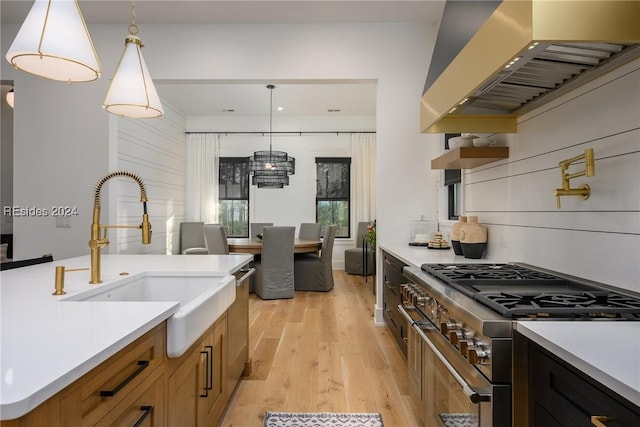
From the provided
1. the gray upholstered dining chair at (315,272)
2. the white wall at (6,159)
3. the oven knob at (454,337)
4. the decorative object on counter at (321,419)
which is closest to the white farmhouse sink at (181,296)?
the decorative object on counter at (321,419)

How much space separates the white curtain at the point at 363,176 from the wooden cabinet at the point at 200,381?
5.53 meters

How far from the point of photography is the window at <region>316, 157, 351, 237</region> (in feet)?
24.4

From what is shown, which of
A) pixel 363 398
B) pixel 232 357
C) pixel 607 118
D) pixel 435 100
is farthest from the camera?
pixel 363 398

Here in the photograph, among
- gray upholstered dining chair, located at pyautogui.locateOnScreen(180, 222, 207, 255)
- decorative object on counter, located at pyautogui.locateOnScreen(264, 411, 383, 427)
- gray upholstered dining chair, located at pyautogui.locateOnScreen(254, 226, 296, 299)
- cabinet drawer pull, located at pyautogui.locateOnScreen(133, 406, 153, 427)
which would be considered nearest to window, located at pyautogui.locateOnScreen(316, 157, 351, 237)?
gray upholstered dining chair, located at pyautogui.locateOnScreen(180, 222, 207, 255)

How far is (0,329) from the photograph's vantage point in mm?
934

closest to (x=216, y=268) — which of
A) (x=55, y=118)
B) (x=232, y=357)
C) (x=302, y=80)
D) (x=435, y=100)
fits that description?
(x=232, y=357)

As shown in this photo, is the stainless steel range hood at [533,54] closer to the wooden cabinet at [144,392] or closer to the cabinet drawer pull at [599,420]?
the cabinet drawer pull at [599,420]

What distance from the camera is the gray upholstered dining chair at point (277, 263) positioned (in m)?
4.92

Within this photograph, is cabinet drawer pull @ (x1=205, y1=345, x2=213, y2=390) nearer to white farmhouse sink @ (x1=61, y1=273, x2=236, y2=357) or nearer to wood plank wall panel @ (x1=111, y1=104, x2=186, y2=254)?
white farmhouse sink @ (x1=61, y1=273, x2=236, y2=357)

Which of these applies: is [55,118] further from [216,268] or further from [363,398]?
[363,398]

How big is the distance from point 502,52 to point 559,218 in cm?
99

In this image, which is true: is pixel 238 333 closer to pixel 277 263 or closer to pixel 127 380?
pixel 127 380

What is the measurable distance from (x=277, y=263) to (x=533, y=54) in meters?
4.13

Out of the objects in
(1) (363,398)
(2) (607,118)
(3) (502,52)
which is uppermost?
(3) (502,52)
